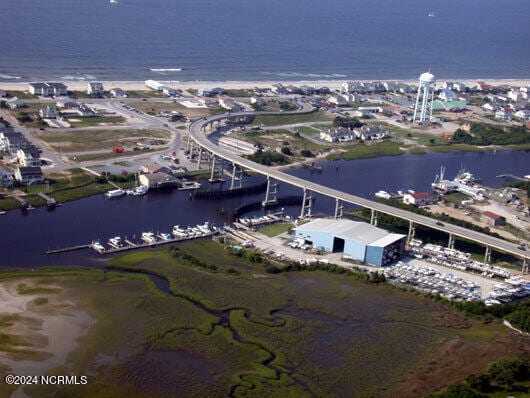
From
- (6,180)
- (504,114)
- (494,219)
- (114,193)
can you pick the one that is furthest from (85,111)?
(504,114)

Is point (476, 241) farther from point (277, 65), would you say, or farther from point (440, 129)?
point (277, 65)

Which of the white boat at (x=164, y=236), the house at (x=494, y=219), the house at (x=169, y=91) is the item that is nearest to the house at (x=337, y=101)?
the house at (x=169, y=91)

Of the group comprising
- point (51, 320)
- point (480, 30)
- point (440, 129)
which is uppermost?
point (480, 30)

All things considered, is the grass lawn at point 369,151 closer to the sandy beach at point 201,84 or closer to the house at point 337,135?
the house at point 337,135

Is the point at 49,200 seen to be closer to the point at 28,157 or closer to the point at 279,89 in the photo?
the point at 28,157

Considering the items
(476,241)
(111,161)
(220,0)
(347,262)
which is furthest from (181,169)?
(220,0)

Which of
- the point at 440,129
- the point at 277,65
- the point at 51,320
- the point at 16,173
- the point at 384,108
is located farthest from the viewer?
the point at 277,65

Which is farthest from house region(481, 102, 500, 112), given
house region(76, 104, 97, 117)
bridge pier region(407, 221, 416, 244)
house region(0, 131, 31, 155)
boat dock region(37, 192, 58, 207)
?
boat dock region(37, 192, 58, 207)
